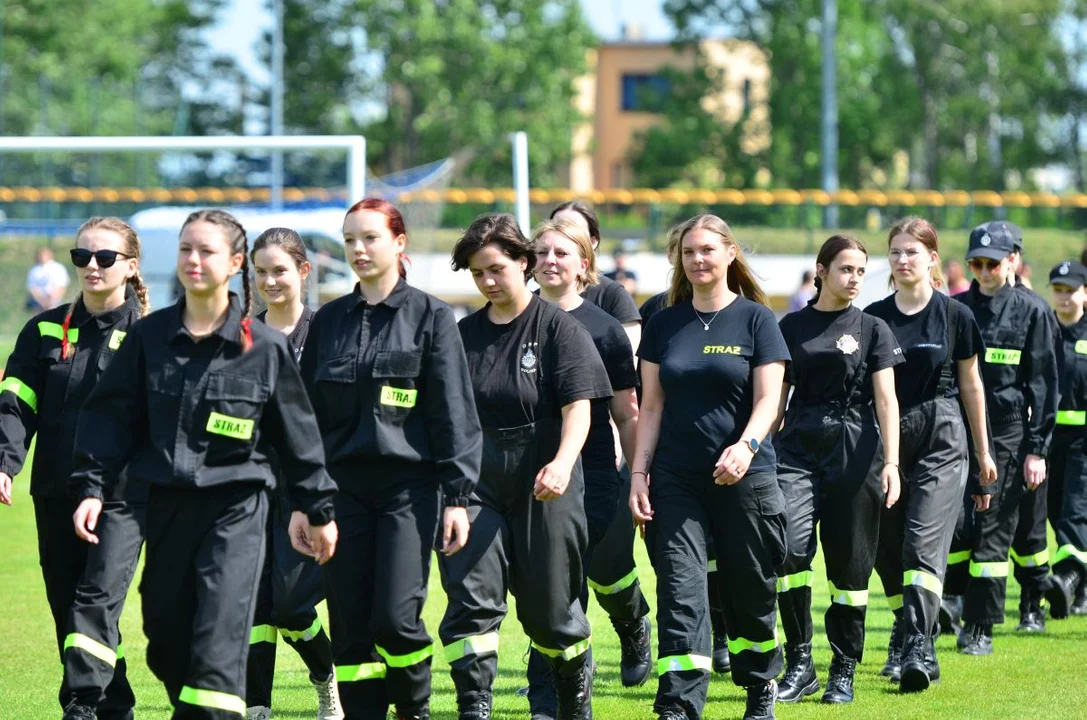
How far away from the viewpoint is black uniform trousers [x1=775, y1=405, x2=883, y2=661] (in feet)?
24.5

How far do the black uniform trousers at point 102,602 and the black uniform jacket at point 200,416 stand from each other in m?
0.41

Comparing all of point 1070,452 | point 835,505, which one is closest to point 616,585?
point 835,505

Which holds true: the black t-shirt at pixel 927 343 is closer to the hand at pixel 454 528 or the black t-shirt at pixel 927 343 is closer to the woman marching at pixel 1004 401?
the woman marching at pixel 1004 401

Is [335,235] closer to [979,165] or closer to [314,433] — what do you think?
[314,433]

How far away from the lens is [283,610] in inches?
264

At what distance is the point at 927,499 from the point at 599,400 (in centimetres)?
199

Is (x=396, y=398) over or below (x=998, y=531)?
over

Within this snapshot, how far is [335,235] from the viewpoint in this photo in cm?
2689

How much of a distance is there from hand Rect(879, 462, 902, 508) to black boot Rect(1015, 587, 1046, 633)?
2.56 metres

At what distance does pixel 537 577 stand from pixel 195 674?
1.60 m

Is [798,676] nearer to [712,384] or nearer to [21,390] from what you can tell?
[712,384]

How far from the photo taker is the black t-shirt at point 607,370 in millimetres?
6980

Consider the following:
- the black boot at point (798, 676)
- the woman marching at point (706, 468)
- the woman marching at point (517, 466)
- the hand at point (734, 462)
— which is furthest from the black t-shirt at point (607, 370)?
the black boot at point (798, 676)

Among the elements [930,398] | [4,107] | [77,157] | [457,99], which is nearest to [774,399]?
[930,398]
